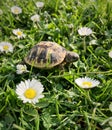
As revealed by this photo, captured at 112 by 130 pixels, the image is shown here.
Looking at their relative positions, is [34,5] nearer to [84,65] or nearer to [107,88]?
[84,65]

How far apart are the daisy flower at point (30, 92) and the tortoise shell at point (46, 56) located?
203 mm

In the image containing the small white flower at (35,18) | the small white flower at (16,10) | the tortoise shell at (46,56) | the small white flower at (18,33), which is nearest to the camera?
the tortoise shell at (46,56)

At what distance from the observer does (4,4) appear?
266 cm

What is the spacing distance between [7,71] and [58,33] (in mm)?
488

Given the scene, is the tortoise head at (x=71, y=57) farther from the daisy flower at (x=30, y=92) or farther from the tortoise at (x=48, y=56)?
the daisy flower at (x=30, y=92)

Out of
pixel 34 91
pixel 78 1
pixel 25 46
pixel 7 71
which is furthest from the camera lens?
pixel 78 1

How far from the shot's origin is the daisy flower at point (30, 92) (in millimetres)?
1610

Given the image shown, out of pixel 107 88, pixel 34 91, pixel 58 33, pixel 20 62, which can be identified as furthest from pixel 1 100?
pixel 58 33

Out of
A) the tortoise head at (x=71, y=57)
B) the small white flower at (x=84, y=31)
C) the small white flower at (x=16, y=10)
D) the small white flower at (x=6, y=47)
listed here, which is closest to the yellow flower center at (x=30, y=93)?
the tortoise head at (x=71, y=57)

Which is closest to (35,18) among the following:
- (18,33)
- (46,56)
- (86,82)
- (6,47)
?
(18,33)

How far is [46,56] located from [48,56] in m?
0.01

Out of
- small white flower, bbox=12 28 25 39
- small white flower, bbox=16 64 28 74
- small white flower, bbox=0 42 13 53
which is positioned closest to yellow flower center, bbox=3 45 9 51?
small white flower, bbox=0 42 13 53

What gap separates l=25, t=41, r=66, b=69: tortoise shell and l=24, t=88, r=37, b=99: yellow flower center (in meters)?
0.25

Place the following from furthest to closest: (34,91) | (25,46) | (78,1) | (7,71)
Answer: (78,1)
(25,46)
(7,71)
(34,91)
